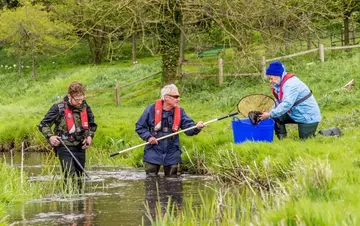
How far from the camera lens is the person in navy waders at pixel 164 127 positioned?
1216 centimetres

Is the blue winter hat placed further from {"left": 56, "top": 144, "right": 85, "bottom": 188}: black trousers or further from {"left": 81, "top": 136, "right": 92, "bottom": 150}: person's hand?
{"left": 56, "top": 144, "right": 85, "bottom": 188}: black trousers

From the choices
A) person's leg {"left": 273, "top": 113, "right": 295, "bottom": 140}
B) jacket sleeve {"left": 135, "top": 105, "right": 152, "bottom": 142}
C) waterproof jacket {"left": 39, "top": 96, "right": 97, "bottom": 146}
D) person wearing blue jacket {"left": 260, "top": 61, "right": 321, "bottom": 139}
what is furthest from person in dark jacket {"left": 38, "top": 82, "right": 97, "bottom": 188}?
person's leg {"left": 273, "top": 113, "right": 295, "bottom": 140}

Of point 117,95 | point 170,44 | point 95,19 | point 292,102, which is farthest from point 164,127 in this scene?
point 117,95

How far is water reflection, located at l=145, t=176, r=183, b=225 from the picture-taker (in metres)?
9.84

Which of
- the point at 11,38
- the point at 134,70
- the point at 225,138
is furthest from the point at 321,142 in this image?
the point at 11,38

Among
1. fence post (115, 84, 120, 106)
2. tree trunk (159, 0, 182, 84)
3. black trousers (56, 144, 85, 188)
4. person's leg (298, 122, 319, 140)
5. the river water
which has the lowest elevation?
the river water

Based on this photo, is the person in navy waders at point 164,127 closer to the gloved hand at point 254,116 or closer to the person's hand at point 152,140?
the person's hand at point 152,140

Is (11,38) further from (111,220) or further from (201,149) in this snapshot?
(111,220)

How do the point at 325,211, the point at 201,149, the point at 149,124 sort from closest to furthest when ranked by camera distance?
the point at 325,211
the point at 149,124
the point at 201,149

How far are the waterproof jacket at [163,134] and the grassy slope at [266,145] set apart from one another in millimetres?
676

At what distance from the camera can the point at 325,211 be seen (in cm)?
535

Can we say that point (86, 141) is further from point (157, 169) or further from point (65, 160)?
point (157, 169)

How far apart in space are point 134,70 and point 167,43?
13.3 metres

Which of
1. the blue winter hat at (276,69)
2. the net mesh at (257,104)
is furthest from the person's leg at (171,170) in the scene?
the blue winter hat at (276,69)
